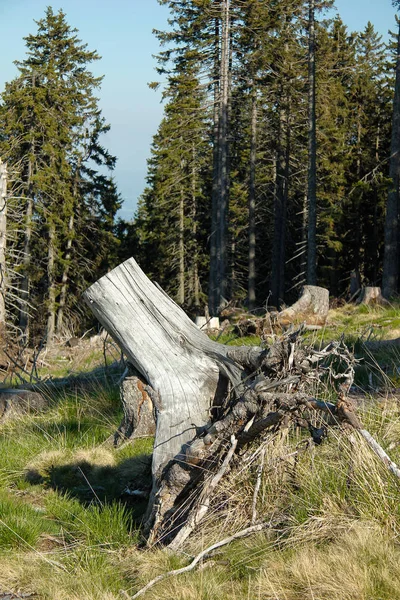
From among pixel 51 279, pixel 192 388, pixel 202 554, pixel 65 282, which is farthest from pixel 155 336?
pixel 65 282

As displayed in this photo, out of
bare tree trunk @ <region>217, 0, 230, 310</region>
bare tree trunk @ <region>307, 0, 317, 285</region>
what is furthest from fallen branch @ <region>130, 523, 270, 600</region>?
bare tree trunk @ <region>217, 0, 230, 310</region>

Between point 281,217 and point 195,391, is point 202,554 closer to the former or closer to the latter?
point 195,391

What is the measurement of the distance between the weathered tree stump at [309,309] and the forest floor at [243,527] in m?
7.51

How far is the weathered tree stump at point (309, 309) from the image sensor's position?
13.4 metres

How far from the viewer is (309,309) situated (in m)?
13.7

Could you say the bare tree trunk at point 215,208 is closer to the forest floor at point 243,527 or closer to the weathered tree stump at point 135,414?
the weathered tree stump at point 135,414

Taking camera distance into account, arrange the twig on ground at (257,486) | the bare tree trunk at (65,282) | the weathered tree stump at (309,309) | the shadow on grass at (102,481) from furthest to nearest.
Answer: the bare tree trunk at (65,282)
the weathered tree stump at (309,309)
the shadow on grass at (102,481)
the twig on ground at (257,486)

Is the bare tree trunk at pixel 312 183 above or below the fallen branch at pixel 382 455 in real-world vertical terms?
above

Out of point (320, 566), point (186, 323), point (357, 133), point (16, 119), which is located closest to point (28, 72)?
point (16, 119)

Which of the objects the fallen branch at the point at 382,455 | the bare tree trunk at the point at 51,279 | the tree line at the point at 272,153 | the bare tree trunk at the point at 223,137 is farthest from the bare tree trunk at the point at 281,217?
the fallen branch at the point at 382,455

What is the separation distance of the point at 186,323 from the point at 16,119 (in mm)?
31500

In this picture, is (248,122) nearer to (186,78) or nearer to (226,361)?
(186,78)

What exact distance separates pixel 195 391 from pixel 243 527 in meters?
1.20

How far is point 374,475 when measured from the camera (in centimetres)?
407
